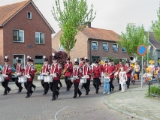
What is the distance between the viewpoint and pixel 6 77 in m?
15.2

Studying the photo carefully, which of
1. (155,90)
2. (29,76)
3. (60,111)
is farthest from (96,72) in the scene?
(60,111)

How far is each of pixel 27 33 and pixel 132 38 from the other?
20386 millimetres

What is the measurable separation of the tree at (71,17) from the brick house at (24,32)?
4.61 metres

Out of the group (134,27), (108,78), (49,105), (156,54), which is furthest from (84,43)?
(49,105)

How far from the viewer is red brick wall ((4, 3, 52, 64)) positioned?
29.7m

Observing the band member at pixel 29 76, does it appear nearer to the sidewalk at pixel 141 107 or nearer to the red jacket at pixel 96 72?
the red jacket at pixel 96 72

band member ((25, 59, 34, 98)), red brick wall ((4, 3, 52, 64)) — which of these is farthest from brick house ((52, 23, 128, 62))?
band member ((25, 59, 34, 98))

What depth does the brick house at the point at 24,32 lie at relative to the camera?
29.5 metres

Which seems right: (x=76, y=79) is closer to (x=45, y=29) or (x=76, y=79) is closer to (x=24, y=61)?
(x=24, y=61)

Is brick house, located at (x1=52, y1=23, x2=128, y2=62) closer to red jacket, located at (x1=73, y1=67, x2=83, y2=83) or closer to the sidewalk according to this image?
red jacket, located at (x1=73, y1=67, x2=83, y2=83)

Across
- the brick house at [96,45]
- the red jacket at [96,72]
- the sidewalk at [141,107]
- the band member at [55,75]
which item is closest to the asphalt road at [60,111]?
the sidewalk at [141,107]

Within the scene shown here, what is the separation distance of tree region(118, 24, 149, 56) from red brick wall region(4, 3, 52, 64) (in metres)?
15.6

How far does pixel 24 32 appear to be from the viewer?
31.6 metres

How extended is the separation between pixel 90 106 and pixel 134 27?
124 ft
